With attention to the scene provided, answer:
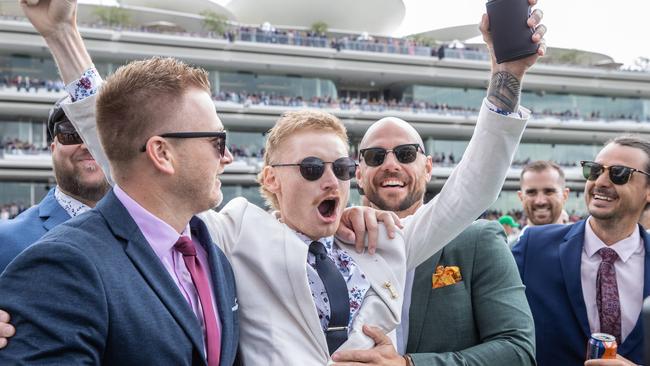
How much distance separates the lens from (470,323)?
98.0 inches

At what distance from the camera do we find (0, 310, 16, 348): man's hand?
1.45 m

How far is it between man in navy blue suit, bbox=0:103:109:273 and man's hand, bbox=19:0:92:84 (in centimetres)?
59

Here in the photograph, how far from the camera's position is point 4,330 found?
1.44 meters

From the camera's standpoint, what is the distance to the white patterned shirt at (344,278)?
2.15m

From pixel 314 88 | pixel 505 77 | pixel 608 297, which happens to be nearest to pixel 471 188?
pixel 505 77

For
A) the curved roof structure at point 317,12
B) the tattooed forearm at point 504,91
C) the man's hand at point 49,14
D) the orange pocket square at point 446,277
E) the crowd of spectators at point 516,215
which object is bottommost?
the crowd of spectators at point 516,215

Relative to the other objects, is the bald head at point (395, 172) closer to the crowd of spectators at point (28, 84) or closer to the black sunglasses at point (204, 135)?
the black sunglasses at point (204, 135)

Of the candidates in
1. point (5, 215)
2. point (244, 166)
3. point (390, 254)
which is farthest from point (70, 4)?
point (244, 166)

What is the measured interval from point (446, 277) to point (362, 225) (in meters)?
0.48

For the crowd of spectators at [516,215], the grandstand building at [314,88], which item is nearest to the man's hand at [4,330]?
the grandstand building at [314,88]

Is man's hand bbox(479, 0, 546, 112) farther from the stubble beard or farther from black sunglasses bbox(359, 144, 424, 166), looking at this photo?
the stubble beard

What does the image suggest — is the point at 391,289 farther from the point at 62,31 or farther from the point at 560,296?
the point at 62,31

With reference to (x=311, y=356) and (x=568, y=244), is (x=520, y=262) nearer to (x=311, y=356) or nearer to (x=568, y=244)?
(x=568, y=244)

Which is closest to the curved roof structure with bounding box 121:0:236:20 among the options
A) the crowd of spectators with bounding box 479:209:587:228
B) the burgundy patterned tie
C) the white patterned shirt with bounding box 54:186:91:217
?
the crowd of spectators with bounding box 479:209:587:228
